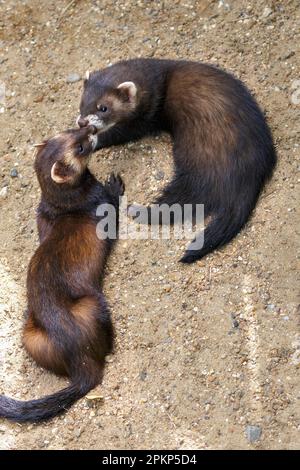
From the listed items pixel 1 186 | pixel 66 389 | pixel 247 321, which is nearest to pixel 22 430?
pixel 66 389

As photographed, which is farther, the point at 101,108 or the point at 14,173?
the point at 14,173

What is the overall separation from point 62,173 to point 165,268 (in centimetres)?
77

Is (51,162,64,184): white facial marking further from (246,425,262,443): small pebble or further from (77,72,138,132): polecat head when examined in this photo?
(246,425,262,443): small pebble

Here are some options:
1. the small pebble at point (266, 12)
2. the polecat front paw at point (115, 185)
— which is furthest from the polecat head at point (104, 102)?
the small pebble at point (266, 12)

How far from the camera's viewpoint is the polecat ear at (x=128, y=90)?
4.68 metres

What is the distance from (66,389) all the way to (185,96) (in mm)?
1832

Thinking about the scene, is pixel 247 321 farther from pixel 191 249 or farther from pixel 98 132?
pixel 98 132

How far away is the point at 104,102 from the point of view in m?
4.71

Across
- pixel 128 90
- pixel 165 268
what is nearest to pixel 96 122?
pixel 128 90

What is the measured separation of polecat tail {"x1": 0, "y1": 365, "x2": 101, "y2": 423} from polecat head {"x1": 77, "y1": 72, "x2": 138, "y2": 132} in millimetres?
1502

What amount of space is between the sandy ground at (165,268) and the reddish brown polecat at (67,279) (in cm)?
10

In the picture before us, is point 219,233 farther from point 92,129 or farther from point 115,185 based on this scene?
point 92,129

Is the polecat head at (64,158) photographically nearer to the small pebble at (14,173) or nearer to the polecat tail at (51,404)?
the small pebble at (14,173)

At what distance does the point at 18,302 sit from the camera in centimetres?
446
